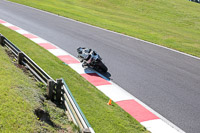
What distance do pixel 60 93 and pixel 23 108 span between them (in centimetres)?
221

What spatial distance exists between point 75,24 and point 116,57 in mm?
11011

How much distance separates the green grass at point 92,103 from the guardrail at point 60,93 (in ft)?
2.39

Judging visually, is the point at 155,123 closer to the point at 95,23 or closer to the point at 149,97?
the point at 149,97

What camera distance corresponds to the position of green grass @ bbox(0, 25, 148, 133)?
796cm

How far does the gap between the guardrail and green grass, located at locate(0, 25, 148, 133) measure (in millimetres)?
729

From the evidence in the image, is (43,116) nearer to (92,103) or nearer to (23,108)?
(23,108)

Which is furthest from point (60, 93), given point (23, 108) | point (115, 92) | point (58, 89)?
point (115, 92)

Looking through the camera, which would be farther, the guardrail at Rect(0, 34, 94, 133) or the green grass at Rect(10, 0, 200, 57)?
the green grass at Rect(10, 0, 200, 57)

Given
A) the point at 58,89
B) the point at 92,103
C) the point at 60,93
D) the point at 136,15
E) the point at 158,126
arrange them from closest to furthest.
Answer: the point at 158,126, the point at 58,89, the point at 60,93, the point at 92,103, the point at 136,15

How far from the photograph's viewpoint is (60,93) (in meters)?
8.97

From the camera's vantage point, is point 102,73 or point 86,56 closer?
point 102,73

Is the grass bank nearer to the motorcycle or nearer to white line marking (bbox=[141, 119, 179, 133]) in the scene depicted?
white line marking (bbox=[141, 119, 179, 133])

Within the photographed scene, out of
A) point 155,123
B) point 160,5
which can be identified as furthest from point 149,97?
point 160,5

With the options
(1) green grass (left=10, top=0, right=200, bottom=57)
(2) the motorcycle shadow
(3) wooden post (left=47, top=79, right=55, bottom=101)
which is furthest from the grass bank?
(1) green grass (left=10, top=0, right=200, bottom=57)
